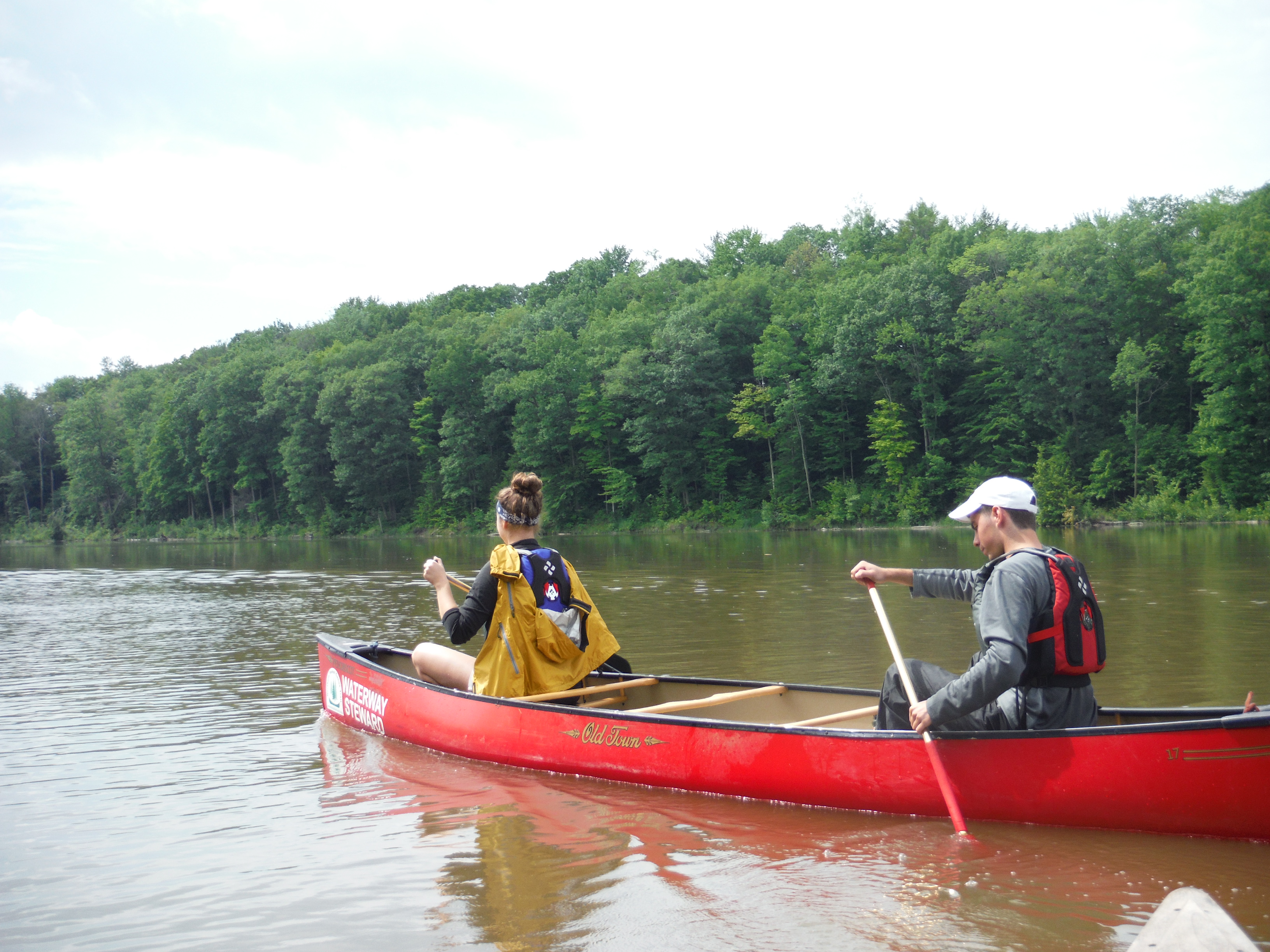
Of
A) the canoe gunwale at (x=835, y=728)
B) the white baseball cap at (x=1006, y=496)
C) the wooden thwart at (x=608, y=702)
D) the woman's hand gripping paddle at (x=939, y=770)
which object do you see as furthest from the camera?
the wooden thwart at (x=608, y=702)

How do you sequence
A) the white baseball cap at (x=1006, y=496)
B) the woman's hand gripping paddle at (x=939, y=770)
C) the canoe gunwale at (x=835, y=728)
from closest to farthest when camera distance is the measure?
1. the canoe gunwale at (x=835, y=728)
2. the white baseball cap at (x=1006, y=496)
3. the woman's hand gripping paddle at (x=939, y=770)

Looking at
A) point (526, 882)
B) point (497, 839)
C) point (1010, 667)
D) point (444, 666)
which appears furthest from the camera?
point (444, 666)

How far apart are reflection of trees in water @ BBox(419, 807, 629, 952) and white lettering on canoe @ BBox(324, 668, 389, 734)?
2.06 metres

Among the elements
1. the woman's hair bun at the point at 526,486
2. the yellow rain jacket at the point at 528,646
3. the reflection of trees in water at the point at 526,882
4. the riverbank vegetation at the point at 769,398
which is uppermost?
the riverbank vegetation at the point at 769,398

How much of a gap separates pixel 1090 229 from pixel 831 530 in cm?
1517

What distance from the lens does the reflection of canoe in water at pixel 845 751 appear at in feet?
13.9

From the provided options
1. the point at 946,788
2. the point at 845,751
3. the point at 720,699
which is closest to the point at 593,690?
the point at 720,699

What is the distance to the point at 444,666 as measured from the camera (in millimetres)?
7102

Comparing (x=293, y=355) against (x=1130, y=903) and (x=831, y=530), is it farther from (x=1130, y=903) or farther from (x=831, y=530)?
(x=1130, y=903)

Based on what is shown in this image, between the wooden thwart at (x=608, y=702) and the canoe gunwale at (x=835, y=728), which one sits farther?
the wooden thwart at (x=608, y=702)

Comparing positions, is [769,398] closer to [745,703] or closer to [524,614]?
[745,703]

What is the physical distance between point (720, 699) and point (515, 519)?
1701 millimetres

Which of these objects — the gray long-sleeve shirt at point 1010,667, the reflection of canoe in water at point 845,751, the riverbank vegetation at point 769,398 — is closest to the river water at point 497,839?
the reflection of canoe in water at point 845,751

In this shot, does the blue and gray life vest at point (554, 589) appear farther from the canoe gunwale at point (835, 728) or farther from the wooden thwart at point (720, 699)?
the wooden thwart at point (720, 699)
